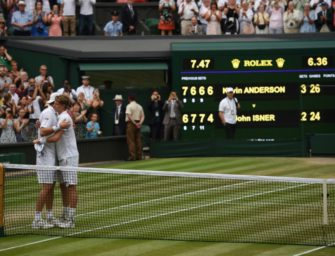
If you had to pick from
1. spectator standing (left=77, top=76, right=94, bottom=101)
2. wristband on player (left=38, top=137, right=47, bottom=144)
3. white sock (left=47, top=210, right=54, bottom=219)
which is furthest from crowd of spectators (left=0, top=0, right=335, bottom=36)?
white sock (left=47, top=210, right=54, bottom=219)

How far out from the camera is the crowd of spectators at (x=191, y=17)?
32062 millimetres

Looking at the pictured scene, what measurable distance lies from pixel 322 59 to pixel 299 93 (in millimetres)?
1142

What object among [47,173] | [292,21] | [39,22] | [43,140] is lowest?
[47,173]

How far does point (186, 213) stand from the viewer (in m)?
17.4

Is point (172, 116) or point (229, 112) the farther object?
point (172, 116)

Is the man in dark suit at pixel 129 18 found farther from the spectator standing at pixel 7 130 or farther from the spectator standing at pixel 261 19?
the spectator standing at pixel 7 130

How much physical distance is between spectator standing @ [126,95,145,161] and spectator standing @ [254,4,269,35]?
562 centimetres

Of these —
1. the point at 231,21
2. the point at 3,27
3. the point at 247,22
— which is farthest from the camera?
the point at 231,21

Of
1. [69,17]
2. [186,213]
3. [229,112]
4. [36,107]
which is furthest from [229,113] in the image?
[186,213]

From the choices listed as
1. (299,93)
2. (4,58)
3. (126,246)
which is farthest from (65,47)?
(126,246)

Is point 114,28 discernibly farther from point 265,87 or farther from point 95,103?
point 265,87

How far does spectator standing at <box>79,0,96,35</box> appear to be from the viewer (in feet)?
106

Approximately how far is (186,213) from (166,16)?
16.4 metres

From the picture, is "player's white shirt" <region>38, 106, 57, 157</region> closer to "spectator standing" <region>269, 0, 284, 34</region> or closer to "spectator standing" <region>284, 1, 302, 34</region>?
"spectator standing" <region>269, 0, 284, 34</region>
